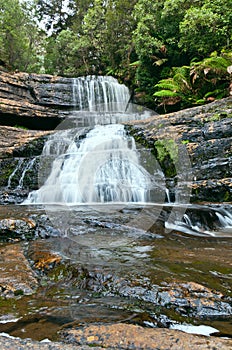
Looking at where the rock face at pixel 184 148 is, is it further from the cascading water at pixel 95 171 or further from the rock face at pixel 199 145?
the cascading water at pixel 95 171

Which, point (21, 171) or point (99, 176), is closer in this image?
point (99, 176)

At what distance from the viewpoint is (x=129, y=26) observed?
15.5m

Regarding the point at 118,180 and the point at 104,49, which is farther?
the point at 104,49

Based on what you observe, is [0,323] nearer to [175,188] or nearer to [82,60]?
[175,188]

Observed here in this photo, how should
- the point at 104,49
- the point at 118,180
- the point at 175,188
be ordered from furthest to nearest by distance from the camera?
the point at 104,49 < the point at 118,180 < the point at 175,188

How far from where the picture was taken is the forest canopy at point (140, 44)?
398 inches

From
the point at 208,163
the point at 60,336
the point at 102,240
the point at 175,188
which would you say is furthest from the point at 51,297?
the point at 208,163

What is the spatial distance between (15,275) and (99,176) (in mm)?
4818

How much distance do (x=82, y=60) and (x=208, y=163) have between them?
48.8ft

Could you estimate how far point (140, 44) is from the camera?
1277cm

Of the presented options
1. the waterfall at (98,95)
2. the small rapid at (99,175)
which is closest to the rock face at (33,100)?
the waterfall at (98,95)

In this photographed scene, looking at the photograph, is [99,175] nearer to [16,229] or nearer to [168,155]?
[168,155]

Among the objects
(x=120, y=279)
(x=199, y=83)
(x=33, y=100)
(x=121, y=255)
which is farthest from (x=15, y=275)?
(x=33, y=100)

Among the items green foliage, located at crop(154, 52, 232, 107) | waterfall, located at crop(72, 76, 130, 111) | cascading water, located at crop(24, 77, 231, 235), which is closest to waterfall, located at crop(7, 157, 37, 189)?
cascading water, located at crop(24, 77, 231, 235)
